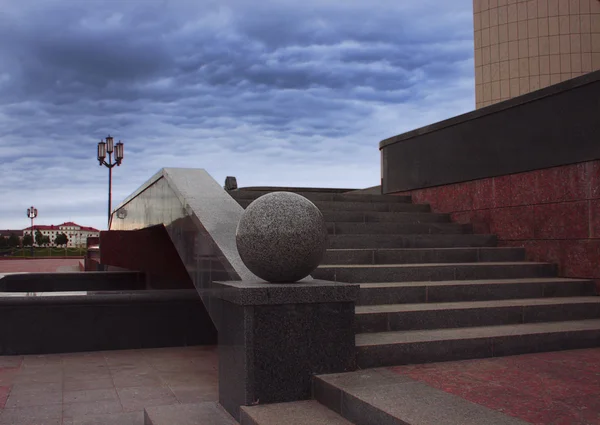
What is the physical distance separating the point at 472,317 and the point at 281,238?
2431 mm

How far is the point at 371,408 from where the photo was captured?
3.77 meters

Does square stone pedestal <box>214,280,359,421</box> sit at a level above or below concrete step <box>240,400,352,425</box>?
above

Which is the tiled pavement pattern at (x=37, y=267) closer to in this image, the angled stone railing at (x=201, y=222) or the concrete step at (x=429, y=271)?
the angled stone railing at (x=201, y=222)

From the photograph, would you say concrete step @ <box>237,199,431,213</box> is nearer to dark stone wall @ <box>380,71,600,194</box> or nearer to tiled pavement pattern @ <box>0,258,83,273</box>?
dark stone wall @ <box>380,71,600,194</box>

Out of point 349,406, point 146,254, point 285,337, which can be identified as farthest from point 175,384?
point 146,254

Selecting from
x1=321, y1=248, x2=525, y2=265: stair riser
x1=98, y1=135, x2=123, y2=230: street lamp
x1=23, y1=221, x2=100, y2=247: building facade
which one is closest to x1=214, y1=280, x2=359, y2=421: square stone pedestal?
x1=321, y1=248, x2=525, y2=265: stair riser

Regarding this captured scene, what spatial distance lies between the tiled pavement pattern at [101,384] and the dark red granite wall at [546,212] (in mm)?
4524

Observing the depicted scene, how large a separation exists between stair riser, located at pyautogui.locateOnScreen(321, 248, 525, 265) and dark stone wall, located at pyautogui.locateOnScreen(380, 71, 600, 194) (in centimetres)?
135

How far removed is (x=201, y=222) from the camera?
21.5 ft

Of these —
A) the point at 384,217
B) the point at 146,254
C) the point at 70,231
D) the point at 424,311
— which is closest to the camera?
the point at 424,311

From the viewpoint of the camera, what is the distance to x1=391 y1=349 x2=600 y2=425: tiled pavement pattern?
11.9ft

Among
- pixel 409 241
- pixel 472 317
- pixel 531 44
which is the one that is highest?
pixel 531 44

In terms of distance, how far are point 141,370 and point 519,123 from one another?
→ 6.18 metres

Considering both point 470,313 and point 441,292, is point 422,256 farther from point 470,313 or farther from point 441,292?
point 470,313
